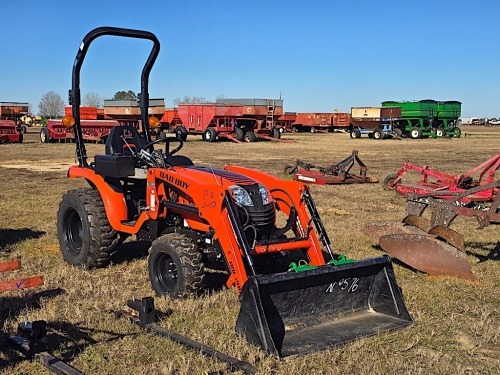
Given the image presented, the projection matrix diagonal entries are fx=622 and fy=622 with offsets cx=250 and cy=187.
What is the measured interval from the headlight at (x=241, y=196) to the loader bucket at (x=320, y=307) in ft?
3.34

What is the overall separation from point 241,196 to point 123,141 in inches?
69.6

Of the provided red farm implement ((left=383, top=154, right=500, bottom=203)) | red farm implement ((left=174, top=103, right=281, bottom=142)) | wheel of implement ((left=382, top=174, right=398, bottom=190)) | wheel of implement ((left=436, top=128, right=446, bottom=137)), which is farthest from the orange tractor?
wheel of implement ((left=436, top=128, right=446, bottom=137))

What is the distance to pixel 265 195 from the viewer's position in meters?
5.58

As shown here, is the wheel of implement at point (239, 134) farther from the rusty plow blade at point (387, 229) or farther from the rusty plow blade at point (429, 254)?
the rusty plow blade at point (429, 254)

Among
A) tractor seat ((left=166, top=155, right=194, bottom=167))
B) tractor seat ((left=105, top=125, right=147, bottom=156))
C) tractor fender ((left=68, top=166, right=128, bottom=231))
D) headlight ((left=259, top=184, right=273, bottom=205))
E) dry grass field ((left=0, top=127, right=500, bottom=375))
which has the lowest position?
dry grass field ((left=0, top=127, right=500, bottom=375))

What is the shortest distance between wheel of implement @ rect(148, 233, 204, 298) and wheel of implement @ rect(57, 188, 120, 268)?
35.9 inches

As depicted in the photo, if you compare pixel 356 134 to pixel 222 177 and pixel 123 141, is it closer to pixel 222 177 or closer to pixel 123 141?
pixel 123 141

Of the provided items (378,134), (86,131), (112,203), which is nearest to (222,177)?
(112,203)

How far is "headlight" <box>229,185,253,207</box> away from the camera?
5355 millimetres

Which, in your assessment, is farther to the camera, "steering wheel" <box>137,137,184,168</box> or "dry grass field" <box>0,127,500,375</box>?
"steering wheel" <box>137,137,184,168</box>

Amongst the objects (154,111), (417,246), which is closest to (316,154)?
(154,111)

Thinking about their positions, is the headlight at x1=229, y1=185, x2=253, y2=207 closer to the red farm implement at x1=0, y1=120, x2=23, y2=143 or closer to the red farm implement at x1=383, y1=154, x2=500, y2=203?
the red farm implement at x1=383, y1=154, x2=500, y2=203

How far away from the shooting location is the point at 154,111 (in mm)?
37656

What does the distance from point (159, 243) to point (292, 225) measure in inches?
46.7
